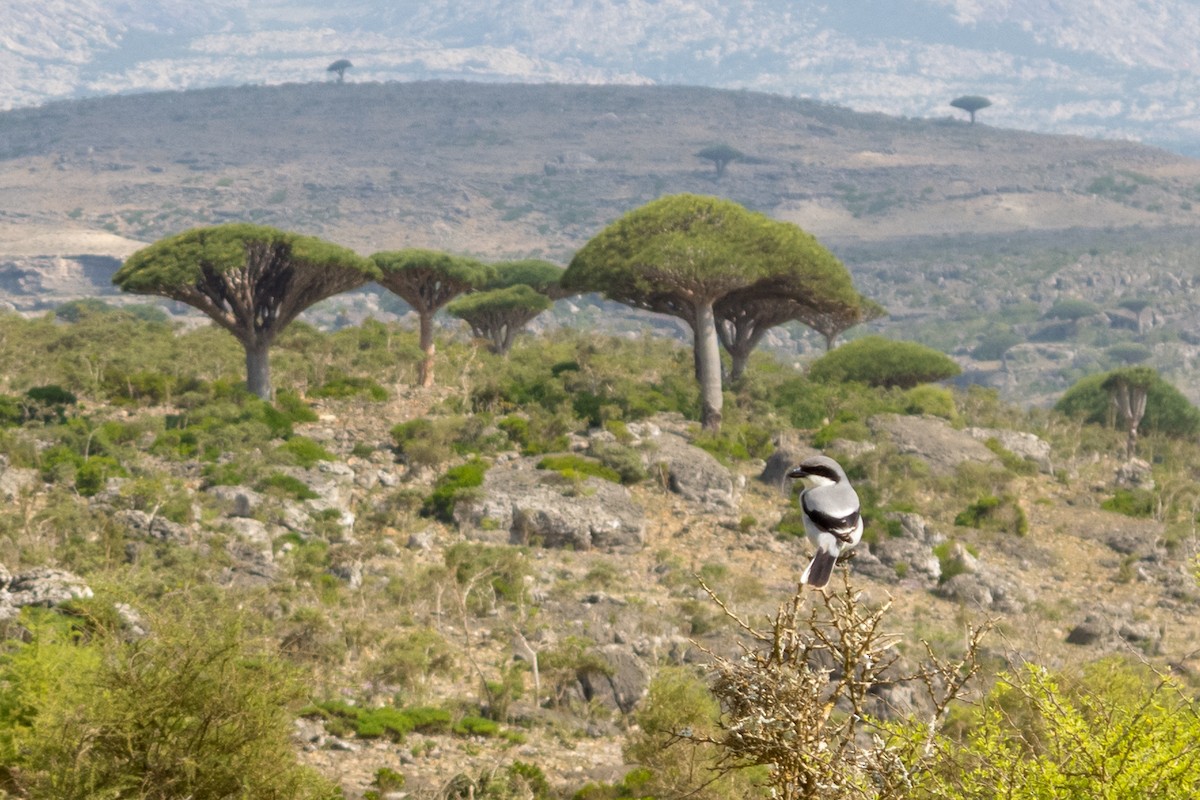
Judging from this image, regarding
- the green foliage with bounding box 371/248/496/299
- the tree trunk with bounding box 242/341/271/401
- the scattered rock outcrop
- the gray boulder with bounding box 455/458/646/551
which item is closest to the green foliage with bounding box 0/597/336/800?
the scattered rock outcrop

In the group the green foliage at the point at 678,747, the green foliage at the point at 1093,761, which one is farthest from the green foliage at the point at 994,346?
the green foliage at the point at 1093,761

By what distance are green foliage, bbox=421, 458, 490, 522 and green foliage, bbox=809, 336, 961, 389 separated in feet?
61.5

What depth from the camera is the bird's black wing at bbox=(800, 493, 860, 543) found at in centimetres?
875

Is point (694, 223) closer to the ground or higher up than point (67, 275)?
higher up

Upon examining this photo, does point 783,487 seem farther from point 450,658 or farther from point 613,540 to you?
point 450,658

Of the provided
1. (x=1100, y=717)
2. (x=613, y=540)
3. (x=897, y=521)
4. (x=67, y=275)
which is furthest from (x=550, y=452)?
(x=67, y=275)

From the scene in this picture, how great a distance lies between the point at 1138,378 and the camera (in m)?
49.0

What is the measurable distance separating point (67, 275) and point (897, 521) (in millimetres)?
182273

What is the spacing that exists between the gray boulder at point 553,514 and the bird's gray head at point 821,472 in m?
18.7

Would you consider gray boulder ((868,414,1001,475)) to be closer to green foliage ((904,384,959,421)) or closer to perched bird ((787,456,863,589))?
green foliage ((904,384,959,421))

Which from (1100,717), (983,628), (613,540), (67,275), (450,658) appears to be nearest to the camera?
(983,628)

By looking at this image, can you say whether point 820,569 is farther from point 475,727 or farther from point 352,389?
point 352,389

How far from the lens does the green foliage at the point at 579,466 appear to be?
1230 inches

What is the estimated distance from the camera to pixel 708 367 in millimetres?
37781
